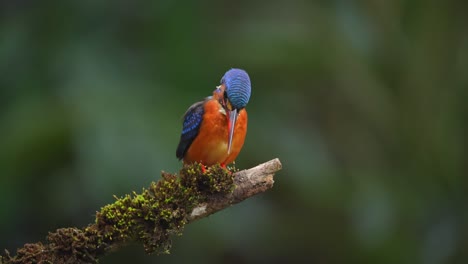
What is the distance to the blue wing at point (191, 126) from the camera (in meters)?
6.12

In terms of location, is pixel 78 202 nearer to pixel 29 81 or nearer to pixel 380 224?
pixel 29 81

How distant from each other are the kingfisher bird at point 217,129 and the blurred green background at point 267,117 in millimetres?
1848

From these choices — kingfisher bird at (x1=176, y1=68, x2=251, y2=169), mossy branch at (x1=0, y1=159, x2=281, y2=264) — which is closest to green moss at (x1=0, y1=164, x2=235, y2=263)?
mossy branch at (x1=0, y1=159, x2=281, y2=264)

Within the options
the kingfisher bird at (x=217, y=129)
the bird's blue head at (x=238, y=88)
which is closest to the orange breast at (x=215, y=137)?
the kingfisher bird at (x=217, y=129)

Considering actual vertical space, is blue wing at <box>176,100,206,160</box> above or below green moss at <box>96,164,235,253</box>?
above

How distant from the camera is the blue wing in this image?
6.12 meters

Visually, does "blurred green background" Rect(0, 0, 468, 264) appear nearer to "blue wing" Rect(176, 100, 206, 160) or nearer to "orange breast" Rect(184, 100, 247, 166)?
"blue wing" Rect(176, 100, 206, 160)

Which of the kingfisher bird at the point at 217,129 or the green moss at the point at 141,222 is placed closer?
the green moss at the point at 141,222

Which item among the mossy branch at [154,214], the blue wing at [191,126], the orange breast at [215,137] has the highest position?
the blue wing at [191,126]

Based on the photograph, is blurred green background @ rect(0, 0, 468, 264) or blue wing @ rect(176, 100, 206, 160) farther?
blurred green background @ rect(0, 0, 468, 264)

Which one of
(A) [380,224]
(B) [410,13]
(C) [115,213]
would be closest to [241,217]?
(A) [380,224]

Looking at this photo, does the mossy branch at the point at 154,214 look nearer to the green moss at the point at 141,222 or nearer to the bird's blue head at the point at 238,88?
the green moss at the point at 141,222

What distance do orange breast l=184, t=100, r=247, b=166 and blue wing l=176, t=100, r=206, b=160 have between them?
5 cm

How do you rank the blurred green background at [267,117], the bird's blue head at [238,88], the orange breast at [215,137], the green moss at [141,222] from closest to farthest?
1. the green moss at [141,222]
2. the bird's blue head at [238,88]
3. the orange breast at [215,137]
4. the blurred green background at [267,117]
